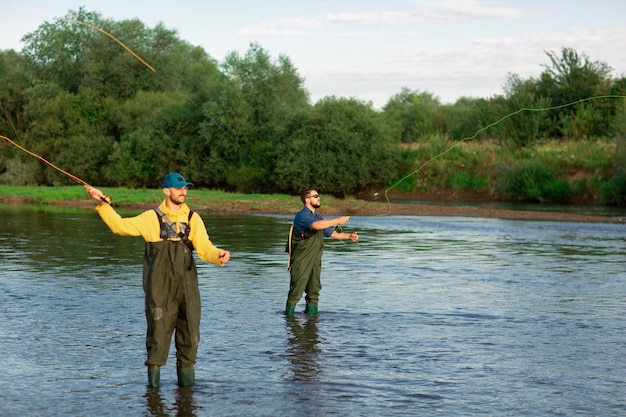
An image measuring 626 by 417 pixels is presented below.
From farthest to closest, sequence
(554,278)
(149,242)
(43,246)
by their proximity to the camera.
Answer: (43,246) → (554,278) → (149,242)

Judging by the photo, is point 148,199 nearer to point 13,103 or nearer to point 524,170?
point 524,170

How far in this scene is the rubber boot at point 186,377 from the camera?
312 inches

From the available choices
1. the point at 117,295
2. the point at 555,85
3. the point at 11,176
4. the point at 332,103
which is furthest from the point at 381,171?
the point at 117,295

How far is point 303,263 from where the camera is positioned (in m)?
11.4

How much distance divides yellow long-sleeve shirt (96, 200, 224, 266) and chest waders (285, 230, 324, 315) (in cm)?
372

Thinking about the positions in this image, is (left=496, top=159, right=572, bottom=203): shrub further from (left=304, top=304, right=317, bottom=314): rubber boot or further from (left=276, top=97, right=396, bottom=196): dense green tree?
(left=304, top=304, right=317, bottom=314): rubber boot

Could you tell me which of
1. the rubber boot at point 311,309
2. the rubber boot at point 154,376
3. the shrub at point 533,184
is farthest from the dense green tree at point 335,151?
the rubber boot at point 154,376

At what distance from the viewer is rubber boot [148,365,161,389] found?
7.76 meters

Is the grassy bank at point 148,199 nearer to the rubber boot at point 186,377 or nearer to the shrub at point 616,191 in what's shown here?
the shrub at point 616,191

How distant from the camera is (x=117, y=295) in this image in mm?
13547

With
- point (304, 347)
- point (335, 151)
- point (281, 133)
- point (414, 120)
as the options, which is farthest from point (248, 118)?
point (304, 347)

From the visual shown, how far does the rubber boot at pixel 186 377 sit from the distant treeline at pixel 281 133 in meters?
36.1

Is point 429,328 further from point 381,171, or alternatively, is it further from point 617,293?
point 381,171

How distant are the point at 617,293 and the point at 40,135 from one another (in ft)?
175
